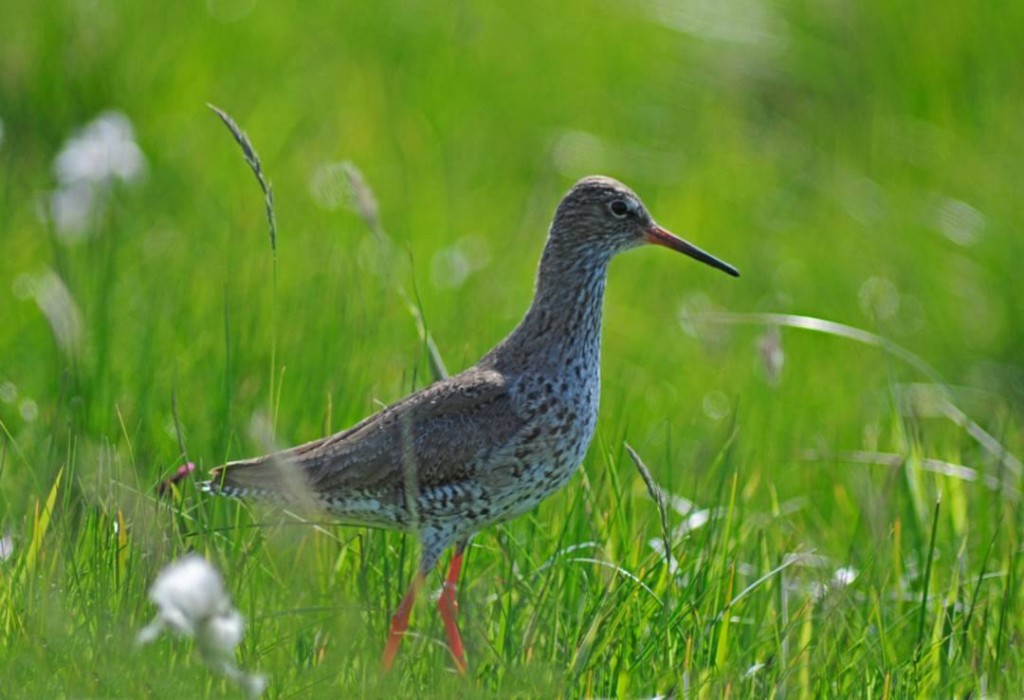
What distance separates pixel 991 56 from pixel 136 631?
8.76m

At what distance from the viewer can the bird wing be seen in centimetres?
537

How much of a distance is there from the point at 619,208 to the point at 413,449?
4.03 feet

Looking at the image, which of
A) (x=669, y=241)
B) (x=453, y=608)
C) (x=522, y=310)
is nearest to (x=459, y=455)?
(x=453, y=608)

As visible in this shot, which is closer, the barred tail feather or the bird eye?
the barred tail feather

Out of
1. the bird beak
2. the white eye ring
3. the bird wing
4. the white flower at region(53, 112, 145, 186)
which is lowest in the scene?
the white flower at region(53, 112, 145, 186)

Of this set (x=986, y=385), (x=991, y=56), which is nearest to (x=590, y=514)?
(x=986, y=385)

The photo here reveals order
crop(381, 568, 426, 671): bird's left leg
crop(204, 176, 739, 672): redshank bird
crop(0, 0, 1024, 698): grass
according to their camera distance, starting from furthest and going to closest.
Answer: crop(204, 176, 739, 672): redshank bird < crop(0, 0, 1024, 698): grass < crop(381, 568, 426, 671): bird's left leg

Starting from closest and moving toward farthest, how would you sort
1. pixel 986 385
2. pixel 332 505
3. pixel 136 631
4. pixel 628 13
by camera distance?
pixel 136 631
pixel 332 505
pixel 986 385
pixel 628 13

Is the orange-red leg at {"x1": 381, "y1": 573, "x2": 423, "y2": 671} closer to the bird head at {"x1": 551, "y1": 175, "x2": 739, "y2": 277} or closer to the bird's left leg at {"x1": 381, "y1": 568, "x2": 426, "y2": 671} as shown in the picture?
the bird's left leg at {"x1": 381, "y1": 568, "x2": 426, "y2": 671}

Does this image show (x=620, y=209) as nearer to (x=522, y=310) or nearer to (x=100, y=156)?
(x=100, y=156)

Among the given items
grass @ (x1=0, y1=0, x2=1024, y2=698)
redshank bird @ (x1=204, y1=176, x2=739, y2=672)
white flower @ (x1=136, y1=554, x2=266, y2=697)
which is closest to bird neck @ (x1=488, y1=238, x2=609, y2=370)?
redshank bird @ (x1=204, y1=176, x2=739, y2=672)

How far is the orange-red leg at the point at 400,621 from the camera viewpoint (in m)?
4.87

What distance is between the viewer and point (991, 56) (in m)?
11.6

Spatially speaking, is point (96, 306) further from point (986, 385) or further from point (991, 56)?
point (991, 56)
